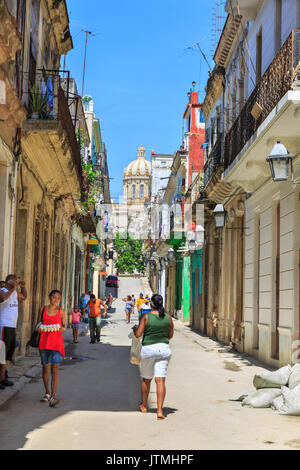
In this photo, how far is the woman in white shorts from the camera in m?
7.67

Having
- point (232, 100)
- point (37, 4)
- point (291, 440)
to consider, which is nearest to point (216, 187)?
point (232, 100)

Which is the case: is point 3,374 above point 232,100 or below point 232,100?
below

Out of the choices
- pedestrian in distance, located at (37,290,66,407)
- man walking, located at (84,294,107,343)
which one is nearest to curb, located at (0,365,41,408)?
pedestrian in distance, located at (37,290,66,407)

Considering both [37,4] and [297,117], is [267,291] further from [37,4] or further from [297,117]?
[37,4]

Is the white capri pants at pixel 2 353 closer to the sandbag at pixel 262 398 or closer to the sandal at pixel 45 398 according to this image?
the sandal at pixel 45 398

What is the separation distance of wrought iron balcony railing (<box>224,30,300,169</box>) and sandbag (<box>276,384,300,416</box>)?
4514 millimetres

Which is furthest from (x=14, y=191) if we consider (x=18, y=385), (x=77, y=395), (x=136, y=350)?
(x=136, y=350)

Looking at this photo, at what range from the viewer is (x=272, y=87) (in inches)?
456

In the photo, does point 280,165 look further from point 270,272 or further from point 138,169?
point 138,169

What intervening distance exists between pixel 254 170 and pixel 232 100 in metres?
5.79

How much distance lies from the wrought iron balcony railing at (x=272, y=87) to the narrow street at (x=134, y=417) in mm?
4801

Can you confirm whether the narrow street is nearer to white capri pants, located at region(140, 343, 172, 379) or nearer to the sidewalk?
the sidewalk

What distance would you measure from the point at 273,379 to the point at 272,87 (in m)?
5.37
